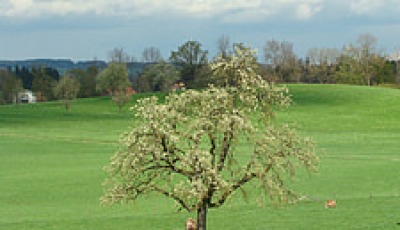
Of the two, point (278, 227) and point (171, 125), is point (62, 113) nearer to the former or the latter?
point (278, 227)

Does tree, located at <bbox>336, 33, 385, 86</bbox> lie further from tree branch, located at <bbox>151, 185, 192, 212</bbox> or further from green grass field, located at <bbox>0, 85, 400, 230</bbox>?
tree branch, located at <bbox>151, 185, 192, 212</bbox>

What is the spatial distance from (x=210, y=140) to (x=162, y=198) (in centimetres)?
1417

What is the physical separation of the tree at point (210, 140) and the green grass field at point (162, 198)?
→ 146 cm

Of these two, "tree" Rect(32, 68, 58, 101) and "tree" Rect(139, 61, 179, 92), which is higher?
"tree" Rect(139, 61, 179, 92)

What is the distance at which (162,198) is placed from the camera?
27906mm

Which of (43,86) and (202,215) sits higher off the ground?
(202,215)

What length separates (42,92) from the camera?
445ft

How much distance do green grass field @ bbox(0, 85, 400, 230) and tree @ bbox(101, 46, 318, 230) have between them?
1461 mm

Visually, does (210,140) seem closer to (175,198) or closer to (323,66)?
(175,198)

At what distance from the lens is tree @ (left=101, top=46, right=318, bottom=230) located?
13.5 m

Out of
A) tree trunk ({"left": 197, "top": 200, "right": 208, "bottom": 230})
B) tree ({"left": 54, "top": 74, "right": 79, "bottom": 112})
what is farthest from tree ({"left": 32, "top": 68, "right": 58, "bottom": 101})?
tree trunk ({"left": 197, "top": 200, "right": 208, "bottom": 230})

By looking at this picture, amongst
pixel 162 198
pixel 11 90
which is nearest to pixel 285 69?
pixel 11 90

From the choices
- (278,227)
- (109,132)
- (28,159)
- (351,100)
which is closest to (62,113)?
(109,132)

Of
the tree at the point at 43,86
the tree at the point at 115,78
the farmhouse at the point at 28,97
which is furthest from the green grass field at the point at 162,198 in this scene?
the farmhouse at the point at 28,97
